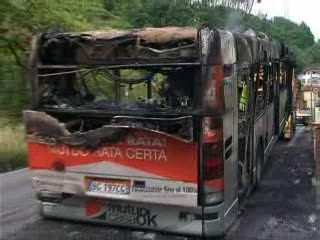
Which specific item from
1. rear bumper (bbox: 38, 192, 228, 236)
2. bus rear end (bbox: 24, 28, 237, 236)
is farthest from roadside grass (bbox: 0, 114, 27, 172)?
bus rear end (bbox: 24, 28, 237, 236)

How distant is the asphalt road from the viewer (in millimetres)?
6805

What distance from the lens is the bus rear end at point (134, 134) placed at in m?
6.11

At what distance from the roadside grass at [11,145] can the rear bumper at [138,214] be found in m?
5.43

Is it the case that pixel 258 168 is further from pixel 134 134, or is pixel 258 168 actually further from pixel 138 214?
pixel 134 134

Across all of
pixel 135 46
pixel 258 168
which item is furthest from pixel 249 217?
pixel 135 46

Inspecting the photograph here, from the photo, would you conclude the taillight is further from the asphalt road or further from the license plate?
the license plate

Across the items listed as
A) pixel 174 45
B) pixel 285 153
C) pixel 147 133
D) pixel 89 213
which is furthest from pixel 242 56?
pixel 285 153

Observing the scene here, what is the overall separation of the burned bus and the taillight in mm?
11

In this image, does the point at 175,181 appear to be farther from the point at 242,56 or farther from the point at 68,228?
the point at 242,56

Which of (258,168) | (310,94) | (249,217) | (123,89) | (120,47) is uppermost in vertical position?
(120,47)

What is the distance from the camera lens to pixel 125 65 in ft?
20.9

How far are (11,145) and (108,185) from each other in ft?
27.4

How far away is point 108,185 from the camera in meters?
6.45

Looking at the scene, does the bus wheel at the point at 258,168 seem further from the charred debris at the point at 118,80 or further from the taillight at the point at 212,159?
the taillight at the point at 212,159
